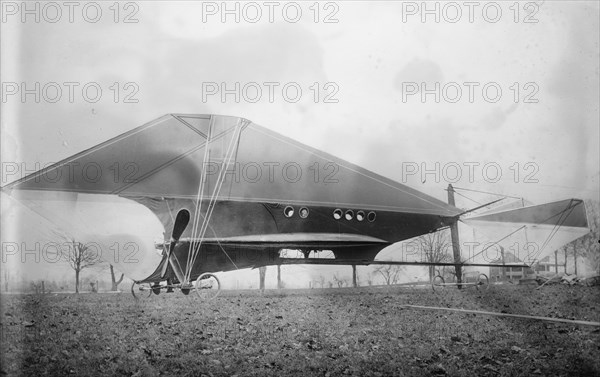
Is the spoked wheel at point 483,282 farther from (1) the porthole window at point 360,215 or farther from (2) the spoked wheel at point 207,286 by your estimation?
(2) the spoked wheel at point 207,286

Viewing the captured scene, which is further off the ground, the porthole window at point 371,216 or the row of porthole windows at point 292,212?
the row of porthole windows at point 292,212

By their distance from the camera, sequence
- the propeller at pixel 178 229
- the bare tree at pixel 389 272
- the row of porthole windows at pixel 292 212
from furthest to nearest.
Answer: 1. the bare tree at pixel 389 272
2. the row of porthole windows at pixel 292 212
3. the propeller at pixel 178 229

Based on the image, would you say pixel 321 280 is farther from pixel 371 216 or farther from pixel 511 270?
pixel 511 270

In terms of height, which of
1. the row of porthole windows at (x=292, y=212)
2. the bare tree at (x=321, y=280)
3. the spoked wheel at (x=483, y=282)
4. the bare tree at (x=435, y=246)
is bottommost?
the spoked wheel at (x=483, y=282)

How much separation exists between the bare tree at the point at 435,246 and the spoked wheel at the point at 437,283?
3 cm

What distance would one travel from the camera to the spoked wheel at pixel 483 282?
12.3 feet

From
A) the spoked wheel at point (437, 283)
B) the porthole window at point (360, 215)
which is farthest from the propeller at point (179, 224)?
the spoked wheel at point (437, 283)

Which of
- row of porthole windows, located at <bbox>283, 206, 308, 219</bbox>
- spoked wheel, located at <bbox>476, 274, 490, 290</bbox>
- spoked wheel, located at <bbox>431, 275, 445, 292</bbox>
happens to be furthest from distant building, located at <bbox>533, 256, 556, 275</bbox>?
row of porthole windows, located at <bbox>283, 206, 308, 219</bbox>

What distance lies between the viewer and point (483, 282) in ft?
12.4

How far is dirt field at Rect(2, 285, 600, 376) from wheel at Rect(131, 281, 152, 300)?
0.05 m

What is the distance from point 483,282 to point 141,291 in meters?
2.34

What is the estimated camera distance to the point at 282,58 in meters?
3.79

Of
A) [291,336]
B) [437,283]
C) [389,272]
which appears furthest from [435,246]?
[291,336]

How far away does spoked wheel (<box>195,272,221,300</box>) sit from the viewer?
3525mm
